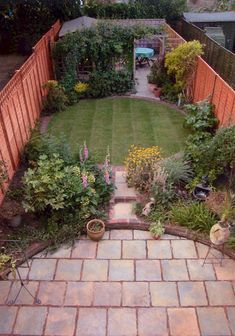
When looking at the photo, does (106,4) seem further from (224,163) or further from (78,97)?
(224,163)

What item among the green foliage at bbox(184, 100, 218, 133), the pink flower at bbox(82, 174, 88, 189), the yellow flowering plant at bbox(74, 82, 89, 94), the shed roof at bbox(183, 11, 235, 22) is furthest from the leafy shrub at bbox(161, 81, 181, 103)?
the shed roof at bbox(183, 11, 235, 22)

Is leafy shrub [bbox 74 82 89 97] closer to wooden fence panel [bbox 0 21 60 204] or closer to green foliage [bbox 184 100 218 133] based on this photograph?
wooden fence panel [bbox 0 21 60 204]

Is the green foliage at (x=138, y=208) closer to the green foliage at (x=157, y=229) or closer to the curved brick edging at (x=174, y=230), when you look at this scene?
the curved brick edging at (x=174, y=230)

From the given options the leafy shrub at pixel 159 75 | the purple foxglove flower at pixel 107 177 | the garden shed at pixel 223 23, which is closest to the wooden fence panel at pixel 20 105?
the purple foxglove flower at pixel 107 177

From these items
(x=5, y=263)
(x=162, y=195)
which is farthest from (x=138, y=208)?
(x=5, y=263)

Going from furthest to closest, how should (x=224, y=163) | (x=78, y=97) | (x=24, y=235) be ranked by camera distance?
(x=78, y=97), (x=224, y=163), (x=24, y=235)

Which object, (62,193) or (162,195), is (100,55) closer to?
(162,195)

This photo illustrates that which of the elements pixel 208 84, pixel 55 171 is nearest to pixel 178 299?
pixel 55 171

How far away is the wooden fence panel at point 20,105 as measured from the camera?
232 inches

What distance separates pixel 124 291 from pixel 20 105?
4932mm

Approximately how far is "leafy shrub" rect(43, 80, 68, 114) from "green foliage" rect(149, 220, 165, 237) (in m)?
5.80

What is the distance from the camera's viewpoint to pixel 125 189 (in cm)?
607

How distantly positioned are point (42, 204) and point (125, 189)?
177cm

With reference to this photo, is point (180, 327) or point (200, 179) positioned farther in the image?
point (200, 179)
